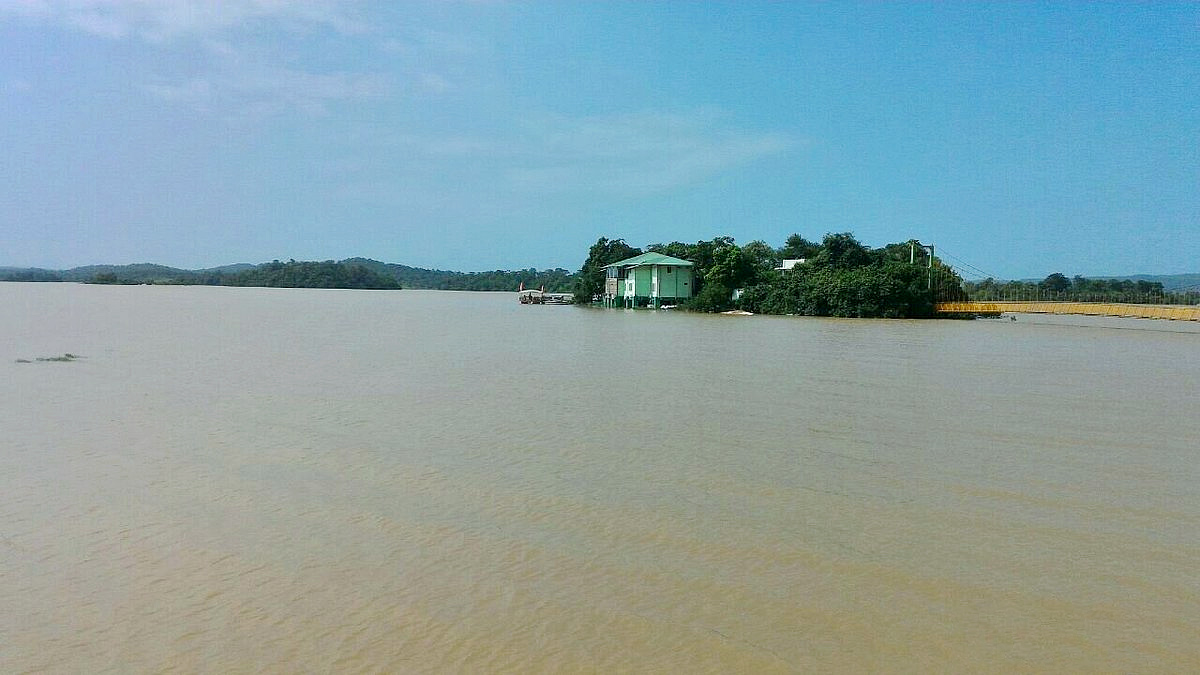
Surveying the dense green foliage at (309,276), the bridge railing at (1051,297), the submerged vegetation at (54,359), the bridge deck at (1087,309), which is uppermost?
the dense green foliage at (309,276)

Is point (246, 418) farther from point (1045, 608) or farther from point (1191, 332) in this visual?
point (1191, 332)

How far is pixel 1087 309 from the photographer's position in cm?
4069

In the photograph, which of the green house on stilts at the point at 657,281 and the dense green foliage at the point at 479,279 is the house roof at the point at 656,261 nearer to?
the green house on stilts at the point at 657,281

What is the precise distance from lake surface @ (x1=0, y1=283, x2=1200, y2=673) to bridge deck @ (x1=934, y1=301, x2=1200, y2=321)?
30627 mm

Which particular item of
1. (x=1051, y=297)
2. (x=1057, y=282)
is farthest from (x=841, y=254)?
(x=1057, y=282)

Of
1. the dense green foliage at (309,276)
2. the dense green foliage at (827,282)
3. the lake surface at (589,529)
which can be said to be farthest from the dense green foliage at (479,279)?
the lake surface at (589,529)

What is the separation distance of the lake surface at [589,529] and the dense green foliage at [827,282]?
3200cm

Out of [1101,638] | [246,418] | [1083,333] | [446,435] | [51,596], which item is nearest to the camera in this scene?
[1101,638]

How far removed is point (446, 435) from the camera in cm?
919

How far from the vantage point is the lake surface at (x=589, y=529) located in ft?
13.3

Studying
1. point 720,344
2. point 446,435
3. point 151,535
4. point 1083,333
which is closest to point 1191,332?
point 1083,333

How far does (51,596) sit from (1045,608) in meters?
5.79

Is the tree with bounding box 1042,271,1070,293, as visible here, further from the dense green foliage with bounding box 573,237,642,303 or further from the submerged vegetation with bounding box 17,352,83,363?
the submerged vegetation with bounding box 17,352,83,363

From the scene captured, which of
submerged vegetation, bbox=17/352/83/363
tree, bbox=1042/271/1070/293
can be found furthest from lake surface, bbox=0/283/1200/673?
tree, bbox=1042/271/1070/293
